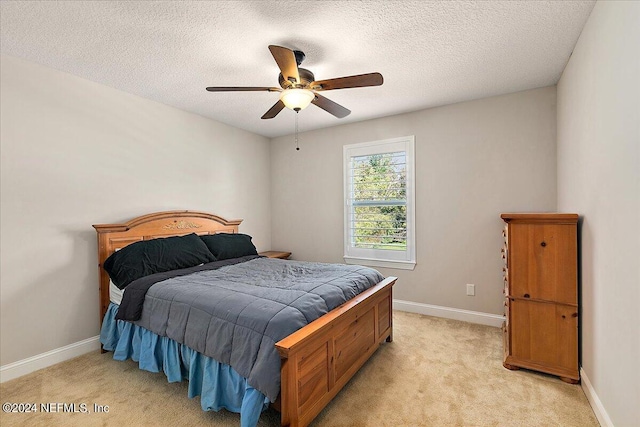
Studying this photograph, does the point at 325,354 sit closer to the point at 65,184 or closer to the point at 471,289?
the point at 471,289

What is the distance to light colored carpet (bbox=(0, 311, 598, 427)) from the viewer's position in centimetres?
182

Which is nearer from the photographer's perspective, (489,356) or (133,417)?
(133,417)

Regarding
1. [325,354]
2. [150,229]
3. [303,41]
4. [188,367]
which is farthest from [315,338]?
[150,229]

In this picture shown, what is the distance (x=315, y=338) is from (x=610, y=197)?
5.95 ft

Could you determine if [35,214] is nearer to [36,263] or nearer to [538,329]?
[36,263]

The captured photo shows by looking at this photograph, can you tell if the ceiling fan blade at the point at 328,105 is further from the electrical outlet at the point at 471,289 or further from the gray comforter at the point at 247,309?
the electrical outlet at the point at 471,289

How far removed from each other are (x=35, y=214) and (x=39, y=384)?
1.30 metres

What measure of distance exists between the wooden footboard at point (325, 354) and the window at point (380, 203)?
4.33 ft

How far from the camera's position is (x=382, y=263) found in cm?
400

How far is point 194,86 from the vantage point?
9.75 ft

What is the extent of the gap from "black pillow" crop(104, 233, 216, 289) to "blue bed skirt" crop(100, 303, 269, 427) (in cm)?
38

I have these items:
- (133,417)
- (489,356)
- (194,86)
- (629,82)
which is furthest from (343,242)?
(629,82)

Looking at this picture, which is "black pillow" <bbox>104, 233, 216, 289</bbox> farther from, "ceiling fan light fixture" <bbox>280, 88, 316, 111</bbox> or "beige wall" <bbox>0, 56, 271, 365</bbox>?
"ceiling fan light fixture" <bbox>280, 88, 316, 111</bbox>

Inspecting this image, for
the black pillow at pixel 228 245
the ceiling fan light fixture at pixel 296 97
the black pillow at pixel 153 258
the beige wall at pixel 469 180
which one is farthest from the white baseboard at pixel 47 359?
the beige wall at pixel 469 180
